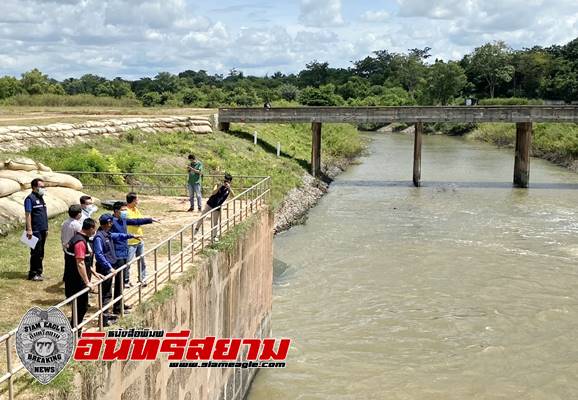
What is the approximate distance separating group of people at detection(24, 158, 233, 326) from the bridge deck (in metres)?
29.4

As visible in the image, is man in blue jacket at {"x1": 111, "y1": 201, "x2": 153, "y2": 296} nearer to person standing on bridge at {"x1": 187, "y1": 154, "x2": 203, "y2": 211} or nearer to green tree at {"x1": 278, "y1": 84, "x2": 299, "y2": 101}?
person standing on bridge at {"x1": 187, "y1": 154, "x2": 203, "y2": 211}

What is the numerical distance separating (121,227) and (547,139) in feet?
167

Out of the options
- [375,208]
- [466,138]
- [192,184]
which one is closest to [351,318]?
[192,184]

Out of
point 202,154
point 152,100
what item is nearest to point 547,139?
point 202,154

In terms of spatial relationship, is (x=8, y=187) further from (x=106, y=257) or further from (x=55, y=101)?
(x=55, y=101)

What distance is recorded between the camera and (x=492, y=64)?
302 feet

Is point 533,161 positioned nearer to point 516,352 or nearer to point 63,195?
point 516,352

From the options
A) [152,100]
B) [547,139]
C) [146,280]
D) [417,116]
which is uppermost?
[152,100]

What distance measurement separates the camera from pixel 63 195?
15.0 metres

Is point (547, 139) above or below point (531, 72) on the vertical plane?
below

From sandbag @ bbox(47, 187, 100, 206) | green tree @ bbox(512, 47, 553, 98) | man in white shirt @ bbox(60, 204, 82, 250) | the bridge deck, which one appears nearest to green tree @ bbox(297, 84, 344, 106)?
green tree @ bbox(512, 47, 553, 98)

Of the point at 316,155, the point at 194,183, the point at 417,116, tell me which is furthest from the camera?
the point at 417,116

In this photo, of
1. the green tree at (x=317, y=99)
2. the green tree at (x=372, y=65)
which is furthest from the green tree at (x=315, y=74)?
the green tree at (x=317, y=99)

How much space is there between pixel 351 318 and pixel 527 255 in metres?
9.27
